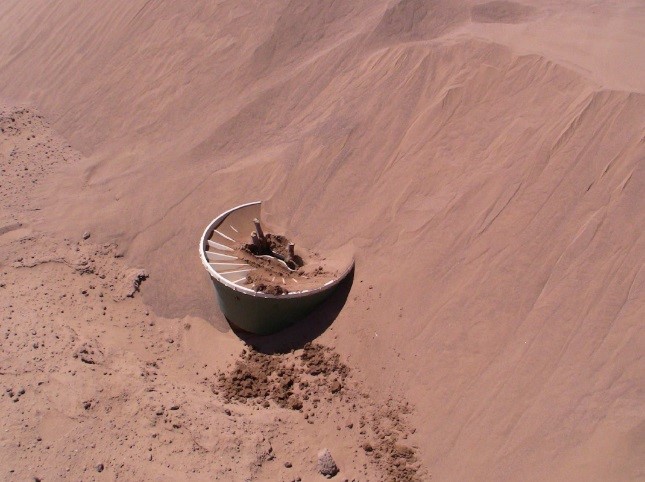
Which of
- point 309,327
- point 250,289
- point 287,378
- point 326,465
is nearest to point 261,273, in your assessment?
point 250,289

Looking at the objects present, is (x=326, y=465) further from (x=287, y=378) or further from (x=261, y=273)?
(x=261, y=273)

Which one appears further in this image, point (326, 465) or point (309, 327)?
point (309, 327)

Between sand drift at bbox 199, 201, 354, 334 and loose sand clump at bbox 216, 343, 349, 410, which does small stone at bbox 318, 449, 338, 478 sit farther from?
sand drift at bbox 199, 201, 354, 334

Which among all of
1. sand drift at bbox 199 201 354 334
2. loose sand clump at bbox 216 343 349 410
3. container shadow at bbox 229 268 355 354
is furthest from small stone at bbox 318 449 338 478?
sand drift at bbox 199 201 354 334

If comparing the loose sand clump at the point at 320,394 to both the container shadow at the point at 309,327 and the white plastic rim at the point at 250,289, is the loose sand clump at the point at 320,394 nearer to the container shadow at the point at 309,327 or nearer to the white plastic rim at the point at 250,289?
the container shadow at the point at 309,327

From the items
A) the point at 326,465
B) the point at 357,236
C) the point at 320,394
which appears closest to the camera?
the point at 326,465

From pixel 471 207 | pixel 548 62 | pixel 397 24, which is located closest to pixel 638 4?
pixel 548 62
